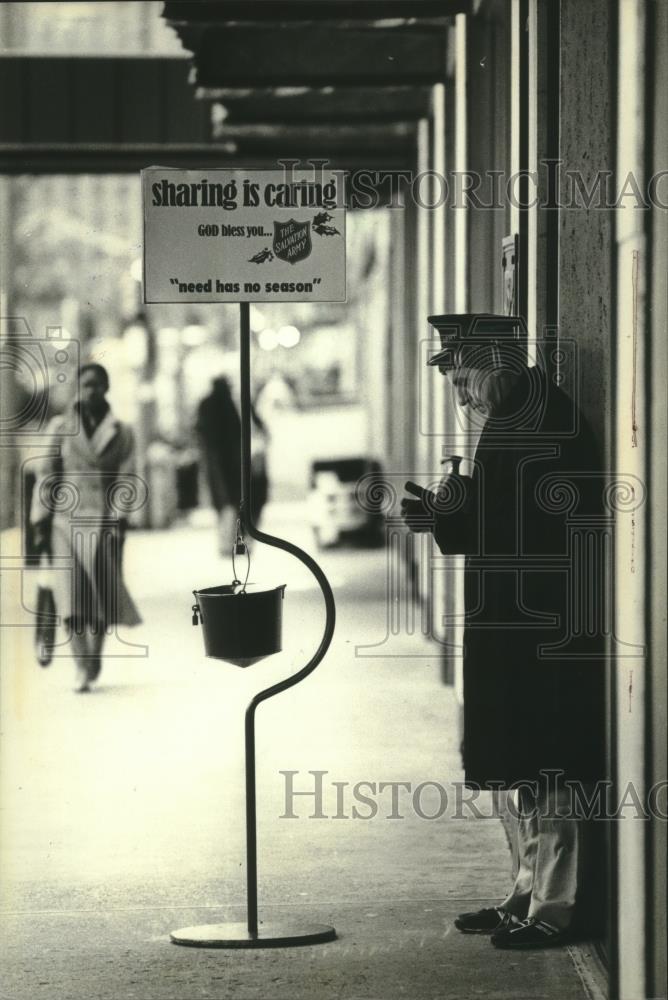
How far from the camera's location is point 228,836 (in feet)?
20.0

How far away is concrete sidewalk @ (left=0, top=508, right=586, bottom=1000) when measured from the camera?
452 centimetres

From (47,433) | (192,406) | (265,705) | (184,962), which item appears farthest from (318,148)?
(192,406)

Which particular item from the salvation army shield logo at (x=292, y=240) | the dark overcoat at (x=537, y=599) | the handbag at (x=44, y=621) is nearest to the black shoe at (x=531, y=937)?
the dark overcoat at (x=537, y=599)

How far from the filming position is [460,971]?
14.8 feet

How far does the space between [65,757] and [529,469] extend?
3.55 metres

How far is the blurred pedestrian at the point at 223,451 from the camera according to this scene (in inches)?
639

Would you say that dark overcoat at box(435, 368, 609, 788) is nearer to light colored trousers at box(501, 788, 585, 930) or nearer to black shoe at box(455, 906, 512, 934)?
light colored trousers at box(501, 788, 585, 930)

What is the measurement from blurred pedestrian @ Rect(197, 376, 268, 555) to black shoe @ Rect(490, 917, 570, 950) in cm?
1136

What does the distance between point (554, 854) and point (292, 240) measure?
2.04 m

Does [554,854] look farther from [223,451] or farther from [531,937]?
[223,451]

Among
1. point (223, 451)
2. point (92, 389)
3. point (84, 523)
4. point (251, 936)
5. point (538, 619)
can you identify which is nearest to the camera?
point (538, 619)

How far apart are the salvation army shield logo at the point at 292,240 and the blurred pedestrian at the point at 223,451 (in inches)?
437

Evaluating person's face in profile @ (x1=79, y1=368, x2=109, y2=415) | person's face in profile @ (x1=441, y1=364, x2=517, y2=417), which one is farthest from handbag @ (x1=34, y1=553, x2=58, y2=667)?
person's face in profile @ (x1=441, y1=364, x2=517, y2=417)

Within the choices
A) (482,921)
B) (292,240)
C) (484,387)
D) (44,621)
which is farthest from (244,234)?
(44,621)
